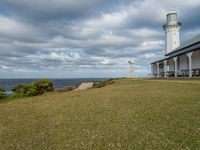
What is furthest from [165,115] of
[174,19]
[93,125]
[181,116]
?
[174,19]

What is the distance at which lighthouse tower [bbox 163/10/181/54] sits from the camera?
166ft

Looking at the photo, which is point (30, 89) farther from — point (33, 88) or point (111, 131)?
point (111, 131)

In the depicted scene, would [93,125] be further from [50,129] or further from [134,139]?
[134,139]

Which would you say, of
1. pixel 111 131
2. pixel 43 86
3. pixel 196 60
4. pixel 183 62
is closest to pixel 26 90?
pixel 43 86

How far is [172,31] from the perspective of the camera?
50.8 metres

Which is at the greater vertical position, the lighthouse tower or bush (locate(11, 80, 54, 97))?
the lighthouse tower

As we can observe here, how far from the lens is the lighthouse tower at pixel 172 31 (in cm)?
5050

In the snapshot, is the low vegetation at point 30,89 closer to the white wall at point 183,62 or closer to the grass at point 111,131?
the grass at point 111,131

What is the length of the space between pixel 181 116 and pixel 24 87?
88.1 ft

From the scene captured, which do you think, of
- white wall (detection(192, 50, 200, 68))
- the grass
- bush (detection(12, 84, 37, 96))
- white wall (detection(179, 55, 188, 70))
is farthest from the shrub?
white wall (detection(179, 55, 188, 70))

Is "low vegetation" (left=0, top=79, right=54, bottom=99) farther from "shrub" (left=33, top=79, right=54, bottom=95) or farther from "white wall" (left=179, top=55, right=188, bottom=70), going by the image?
"white wall" (left=179, top=55, right=188, bottom=70)

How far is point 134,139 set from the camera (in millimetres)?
5586

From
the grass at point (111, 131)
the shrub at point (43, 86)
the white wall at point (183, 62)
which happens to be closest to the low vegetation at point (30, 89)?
the shrub at point (43, 86)

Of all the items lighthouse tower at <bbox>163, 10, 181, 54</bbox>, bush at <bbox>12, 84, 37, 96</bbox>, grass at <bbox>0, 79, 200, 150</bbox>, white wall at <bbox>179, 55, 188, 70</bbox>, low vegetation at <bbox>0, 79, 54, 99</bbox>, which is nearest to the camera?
grass at <bbox>0, 79, 200, 150</bbox>
